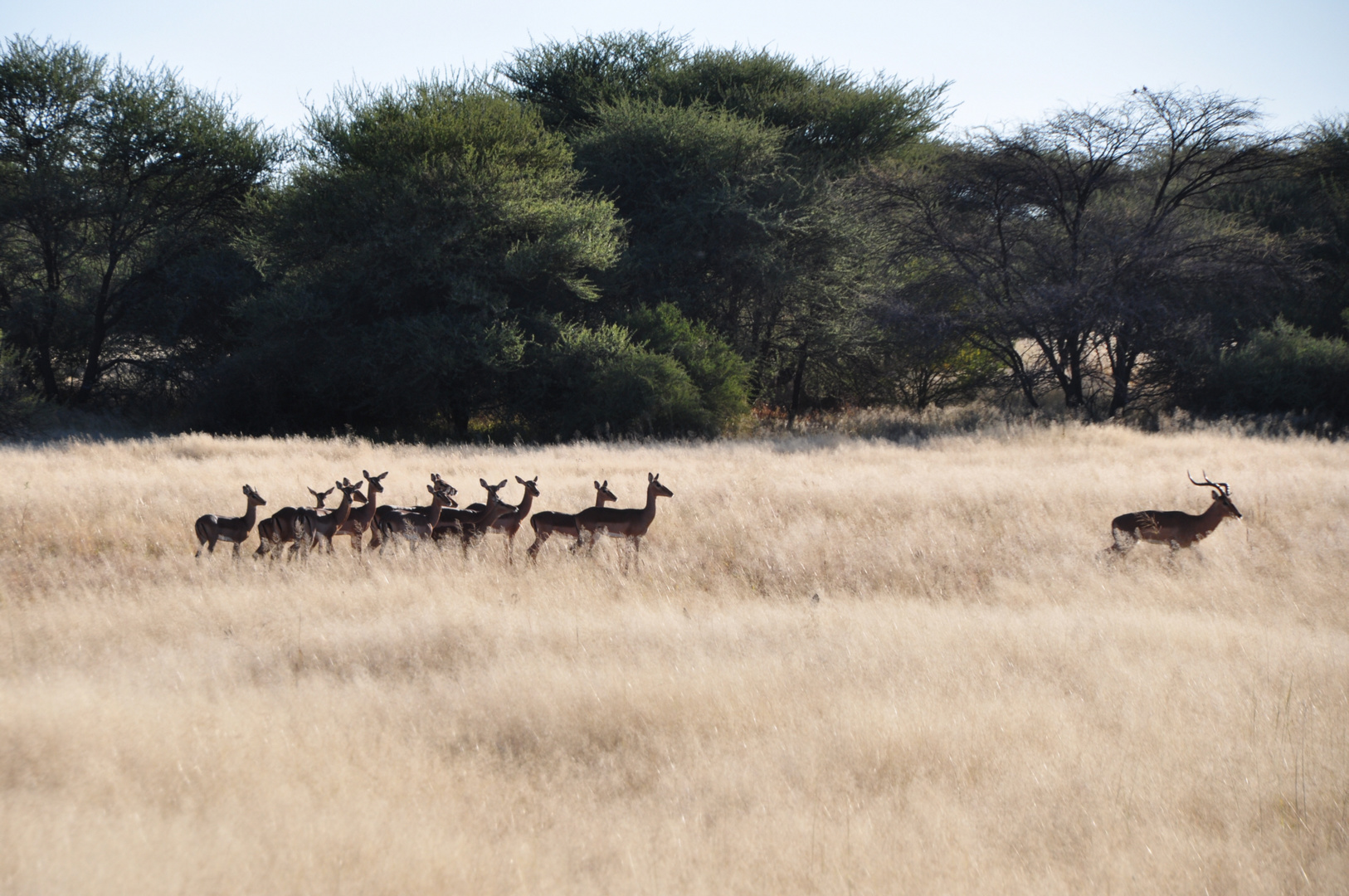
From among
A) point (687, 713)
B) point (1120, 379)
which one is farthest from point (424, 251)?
point (687, 713)

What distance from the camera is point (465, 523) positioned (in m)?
9.11

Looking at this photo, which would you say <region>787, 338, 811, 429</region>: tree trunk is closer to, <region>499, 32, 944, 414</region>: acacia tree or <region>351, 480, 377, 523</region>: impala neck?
<region>499, 32, 944, 414</region>: acacia tree

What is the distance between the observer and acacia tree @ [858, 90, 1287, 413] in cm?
2078

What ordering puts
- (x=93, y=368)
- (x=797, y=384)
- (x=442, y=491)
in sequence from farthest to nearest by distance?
(x=797, y=384), (x=93, y=368), (x=442, y=491)

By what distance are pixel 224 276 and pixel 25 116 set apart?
20.6ft

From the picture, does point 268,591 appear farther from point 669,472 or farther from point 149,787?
point 669,472

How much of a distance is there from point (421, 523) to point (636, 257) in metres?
16.5

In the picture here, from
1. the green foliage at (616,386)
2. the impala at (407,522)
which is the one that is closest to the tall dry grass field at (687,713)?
the impala at (407,522)

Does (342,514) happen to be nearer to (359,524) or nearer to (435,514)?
(359,524)

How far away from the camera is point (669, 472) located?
13.9 meters

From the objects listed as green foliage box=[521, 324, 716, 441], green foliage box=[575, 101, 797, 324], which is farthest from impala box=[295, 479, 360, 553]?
green foliage box=[575, 101, 797, 324]

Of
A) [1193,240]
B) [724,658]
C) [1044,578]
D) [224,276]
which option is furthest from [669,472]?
[224,276]

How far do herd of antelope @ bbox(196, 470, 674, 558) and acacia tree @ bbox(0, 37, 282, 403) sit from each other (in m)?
18.8

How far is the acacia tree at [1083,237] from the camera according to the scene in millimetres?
20781
